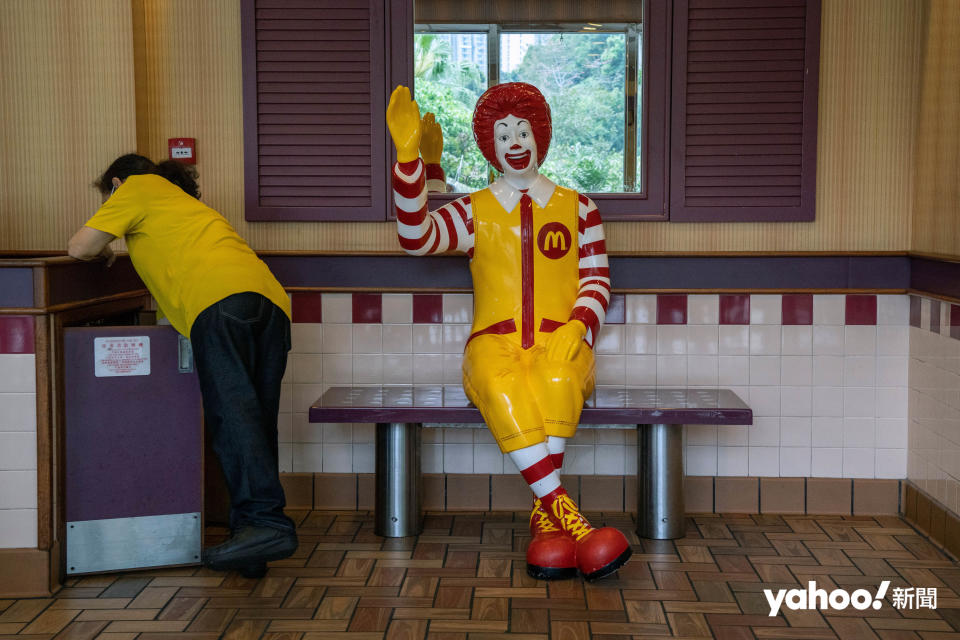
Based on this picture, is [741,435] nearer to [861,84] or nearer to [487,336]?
[487,336]

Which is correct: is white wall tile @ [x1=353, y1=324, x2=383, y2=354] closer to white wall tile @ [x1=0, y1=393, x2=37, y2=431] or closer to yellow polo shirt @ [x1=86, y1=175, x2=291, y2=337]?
yellow polo shirt @ [x1=86, y1=175, x2=291, y2=337]

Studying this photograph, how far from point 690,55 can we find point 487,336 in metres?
1.48

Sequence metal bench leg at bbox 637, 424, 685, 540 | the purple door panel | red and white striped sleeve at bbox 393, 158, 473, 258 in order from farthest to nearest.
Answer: metal bench leg at bbox 637, 424, 685, 540 → red and white striped sleeve at bbox 393, 158, 473, 258 → the purple door panel

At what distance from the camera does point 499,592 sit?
3299 millimetres

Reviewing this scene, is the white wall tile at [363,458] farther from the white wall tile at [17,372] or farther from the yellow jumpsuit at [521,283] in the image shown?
the white wall tile at [17,372]

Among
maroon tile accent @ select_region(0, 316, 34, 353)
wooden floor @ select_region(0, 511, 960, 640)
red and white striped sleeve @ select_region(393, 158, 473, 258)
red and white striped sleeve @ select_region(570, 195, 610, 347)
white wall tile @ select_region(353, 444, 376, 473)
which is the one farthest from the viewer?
white wall tile @ select_region(353, 444, 376, 473)

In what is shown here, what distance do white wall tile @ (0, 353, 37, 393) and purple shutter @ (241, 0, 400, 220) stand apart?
4.08 ft

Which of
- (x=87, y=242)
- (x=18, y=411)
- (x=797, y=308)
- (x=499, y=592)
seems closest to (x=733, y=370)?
(x=797, y=308)

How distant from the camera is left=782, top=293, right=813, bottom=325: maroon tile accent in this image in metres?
4.19

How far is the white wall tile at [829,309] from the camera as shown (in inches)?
165

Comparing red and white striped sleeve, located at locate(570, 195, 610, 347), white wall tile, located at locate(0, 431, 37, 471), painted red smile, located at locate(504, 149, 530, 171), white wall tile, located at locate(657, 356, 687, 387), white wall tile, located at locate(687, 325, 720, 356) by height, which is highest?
painted red smile, located at locate(504, 149, 530, 171)

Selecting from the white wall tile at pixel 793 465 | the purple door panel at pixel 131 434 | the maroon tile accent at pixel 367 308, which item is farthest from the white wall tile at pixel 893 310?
→ the purple door panel at pixel 131 434

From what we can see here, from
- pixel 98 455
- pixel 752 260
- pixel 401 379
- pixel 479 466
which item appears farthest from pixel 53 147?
pixel 752 260

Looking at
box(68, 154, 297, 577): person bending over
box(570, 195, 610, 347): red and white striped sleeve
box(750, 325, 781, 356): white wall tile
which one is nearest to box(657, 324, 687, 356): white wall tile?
box(750, 325, 781, 356): white wall tile
